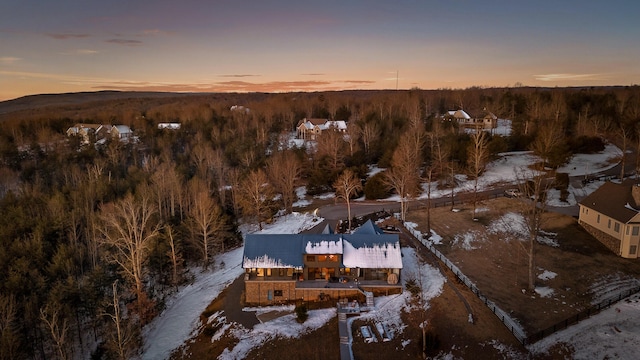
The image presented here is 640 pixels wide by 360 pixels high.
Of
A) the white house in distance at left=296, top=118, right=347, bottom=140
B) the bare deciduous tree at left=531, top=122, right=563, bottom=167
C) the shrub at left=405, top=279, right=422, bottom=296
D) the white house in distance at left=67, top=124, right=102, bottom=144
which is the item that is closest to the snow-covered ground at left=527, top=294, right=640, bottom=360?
the shrub at left=405, top=279, right=422, bottom=296

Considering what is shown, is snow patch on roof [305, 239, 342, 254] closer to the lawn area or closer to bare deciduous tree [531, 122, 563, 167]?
the lawn area

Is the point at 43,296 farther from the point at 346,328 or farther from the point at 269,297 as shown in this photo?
the point at 346,328

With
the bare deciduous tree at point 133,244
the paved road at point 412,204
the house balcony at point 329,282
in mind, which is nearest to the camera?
the house balcony at point 329,282

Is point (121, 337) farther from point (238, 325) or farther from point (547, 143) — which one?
point (547, 143)

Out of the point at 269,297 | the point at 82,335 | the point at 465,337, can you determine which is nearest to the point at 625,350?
the point at 465,337

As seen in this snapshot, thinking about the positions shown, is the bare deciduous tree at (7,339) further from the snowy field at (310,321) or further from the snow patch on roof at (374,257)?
the snow patch on roof at (374,257)

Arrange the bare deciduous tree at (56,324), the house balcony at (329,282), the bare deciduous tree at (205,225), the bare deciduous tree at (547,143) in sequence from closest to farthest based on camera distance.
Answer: the bare deciduous tree at (56,324), the house balcony at (329,282), the bare deciduous tree at (205,225), the bare deciduous tree at (547,143)

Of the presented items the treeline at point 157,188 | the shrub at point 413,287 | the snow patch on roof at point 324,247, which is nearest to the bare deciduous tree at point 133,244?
the treeline at point 157,188
